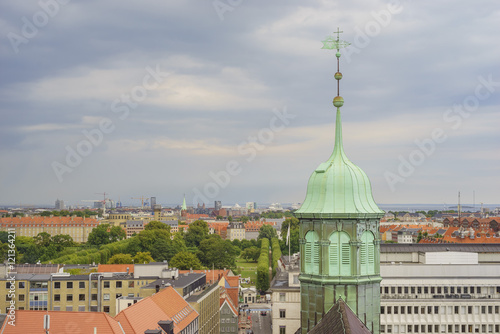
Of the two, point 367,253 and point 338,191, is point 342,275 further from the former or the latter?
point 338,191

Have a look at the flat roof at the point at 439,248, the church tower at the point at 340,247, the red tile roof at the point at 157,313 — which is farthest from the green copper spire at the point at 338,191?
the flat roof at the point at 439,248

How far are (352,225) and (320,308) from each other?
3.08 meters

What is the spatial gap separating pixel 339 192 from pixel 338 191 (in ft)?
0.18

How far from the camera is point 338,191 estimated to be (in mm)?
21953

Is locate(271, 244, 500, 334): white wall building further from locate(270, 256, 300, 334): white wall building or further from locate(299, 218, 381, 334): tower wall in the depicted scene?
locate(299, 218, 381, 334): tower wall

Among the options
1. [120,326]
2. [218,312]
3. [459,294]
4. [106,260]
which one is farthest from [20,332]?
[106,260]

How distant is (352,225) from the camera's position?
21.5 m

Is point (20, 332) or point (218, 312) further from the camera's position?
point (218, 312)

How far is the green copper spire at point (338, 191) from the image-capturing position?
21.7m

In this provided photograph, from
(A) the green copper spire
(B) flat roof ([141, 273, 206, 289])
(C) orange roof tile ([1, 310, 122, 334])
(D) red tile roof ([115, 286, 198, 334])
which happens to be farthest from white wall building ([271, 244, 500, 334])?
(A) the green copper spire

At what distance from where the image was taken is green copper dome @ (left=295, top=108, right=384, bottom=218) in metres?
21.7

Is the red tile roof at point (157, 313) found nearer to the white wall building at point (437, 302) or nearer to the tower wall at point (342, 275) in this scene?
the white wall building at point (437, 302)

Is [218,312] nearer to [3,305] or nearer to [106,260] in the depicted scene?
[3,305]

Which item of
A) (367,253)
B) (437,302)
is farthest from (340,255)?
(437,302)
